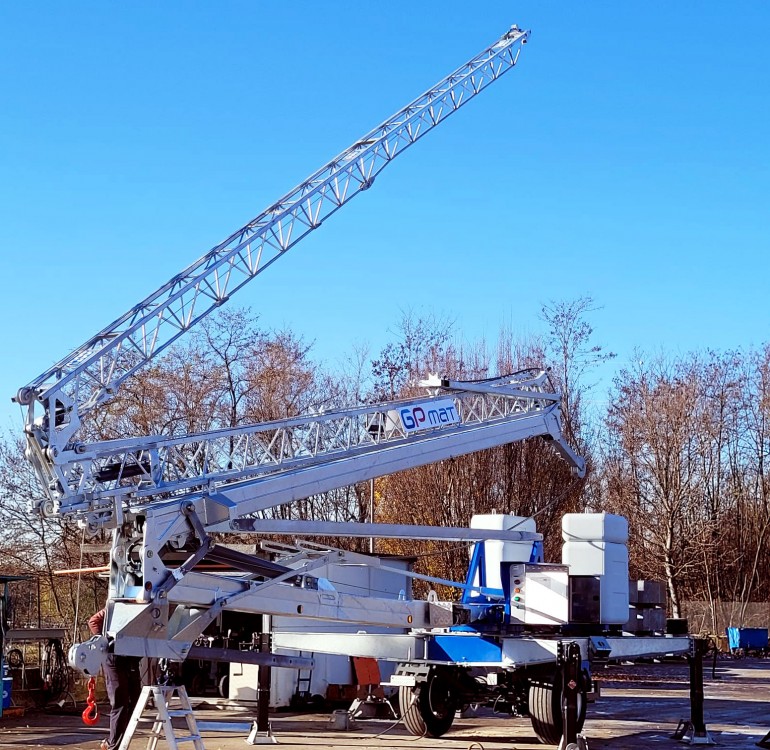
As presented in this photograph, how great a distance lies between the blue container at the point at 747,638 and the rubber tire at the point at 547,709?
1350 inches

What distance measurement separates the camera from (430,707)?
51.7 feet

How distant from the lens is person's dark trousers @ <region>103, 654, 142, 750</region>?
13.0 meters

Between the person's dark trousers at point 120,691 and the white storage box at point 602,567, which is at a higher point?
the white storage box at point 602,567

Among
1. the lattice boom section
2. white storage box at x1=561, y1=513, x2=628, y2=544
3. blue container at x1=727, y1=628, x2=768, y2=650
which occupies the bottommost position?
blue container at x1=727, y1=628, x2=768, y2=650

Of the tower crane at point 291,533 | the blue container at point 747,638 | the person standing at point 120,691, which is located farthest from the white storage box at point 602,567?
the blue container at point 747,638

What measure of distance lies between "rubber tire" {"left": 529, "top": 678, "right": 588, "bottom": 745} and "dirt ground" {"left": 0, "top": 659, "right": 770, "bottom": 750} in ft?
1.30

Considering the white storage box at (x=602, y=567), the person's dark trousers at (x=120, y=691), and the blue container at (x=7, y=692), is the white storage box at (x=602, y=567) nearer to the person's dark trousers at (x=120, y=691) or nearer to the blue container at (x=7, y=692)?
the person's dark trousers at (x=120, y=691)

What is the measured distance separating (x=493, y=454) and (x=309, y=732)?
24163mm

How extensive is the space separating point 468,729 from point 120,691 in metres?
A: 6.70

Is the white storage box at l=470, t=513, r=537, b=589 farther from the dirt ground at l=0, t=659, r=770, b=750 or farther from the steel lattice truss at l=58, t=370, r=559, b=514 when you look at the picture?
the dirt ground at l=0, t=659, r=770, b=750

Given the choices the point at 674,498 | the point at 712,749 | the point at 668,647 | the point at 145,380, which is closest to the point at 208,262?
the point at 668,647

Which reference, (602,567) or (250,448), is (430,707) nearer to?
(602,567)

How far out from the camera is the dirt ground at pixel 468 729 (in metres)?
15.8

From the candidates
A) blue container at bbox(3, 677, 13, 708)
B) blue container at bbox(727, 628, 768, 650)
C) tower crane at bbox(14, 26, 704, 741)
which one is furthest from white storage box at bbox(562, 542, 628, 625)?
blue container at bbox(727, 628, 768, 650)
